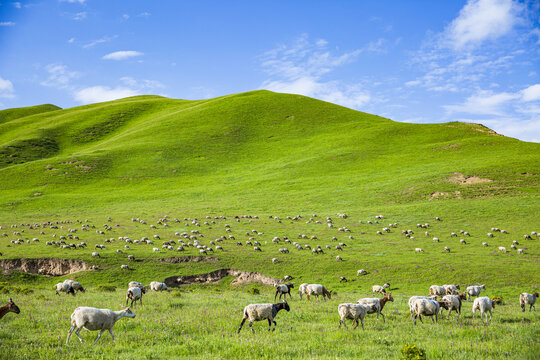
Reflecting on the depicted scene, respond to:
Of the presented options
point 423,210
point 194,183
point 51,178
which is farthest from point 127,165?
point 423,210

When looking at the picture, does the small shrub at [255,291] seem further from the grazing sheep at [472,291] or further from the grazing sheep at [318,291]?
the grazing sheep at [472,291]

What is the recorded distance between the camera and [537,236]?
37469 mm

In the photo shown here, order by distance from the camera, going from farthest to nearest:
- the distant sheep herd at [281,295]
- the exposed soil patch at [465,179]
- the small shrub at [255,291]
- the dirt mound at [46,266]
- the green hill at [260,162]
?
the green hill at [260,162], the exposed soil patch at [465,179], the dirt mound at [46,266], the small shrub at [255,291], the distant sheep herd at [281,295]

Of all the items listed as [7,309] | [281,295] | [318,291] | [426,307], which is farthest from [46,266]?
[426,307]

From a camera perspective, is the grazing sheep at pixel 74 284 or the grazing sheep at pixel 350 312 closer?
the grazing sheep at pixel 350 312

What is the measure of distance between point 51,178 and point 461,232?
292 ft

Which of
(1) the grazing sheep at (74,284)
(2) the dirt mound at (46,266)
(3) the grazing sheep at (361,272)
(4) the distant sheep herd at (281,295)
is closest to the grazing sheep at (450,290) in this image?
(4) the distant sheep herd at (281,295)

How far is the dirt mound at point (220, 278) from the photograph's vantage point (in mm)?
29609

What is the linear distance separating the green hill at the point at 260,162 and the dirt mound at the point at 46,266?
2919cm

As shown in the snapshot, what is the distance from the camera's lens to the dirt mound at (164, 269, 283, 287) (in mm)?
29609

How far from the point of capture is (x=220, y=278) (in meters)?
30.9

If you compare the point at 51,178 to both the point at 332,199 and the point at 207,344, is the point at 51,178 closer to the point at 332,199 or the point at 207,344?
the point at 332,199

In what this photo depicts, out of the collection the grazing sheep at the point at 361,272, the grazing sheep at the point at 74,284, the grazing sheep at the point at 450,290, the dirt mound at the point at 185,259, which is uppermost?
the grazing sheep at the point at 74,284

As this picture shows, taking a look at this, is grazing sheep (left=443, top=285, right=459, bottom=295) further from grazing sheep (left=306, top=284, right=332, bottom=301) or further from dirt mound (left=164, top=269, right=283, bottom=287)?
dirt mound (left=164, top=269, right=283, bottom=287)
